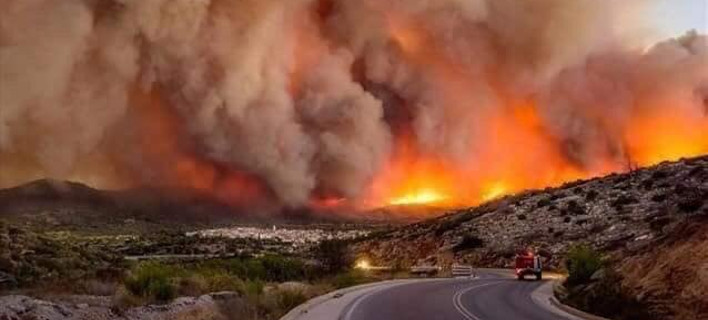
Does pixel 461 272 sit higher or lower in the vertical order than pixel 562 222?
lower

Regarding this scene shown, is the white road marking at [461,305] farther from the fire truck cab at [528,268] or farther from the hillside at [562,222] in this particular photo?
the hillside at [562,222]

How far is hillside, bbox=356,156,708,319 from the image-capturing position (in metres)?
51.0

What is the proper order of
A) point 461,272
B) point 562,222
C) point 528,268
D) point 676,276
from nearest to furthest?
point 676,276 < point 528,268 < point 461,272 < point 562,222

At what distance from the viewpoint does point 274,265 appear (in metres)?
39.0

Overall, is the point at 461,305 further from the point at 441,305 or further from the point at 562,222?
the point at 562,222

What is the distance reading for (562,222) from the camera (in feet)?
196

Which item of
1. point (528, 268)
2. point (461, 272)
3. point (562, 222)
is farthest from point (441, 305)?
point (562, 222)

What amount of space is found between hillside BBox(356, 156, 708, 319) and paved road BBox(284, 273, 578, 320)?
12.6 meters

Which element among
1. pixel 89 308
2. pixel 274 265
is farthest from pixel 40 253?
pixel 89 308

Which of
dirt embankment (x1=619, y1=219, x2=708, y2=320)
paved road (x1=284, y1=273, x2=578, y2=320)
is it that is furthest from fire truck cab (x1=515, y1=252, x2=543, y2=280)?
dirt embankment (x1=619, y1=219, x2=708, y2=320)

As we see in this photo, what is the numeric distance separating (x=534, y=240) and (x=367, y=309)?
4067cm

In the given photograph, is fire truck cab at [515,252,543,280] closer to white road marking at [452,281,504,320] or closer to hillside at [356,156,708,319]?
hillside at [356,156,708,319]

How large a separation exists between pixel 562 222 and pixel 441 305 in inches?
1585

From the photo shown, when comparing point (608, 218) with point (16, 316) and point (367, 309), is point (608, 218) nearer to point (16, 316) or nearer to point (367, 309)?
point (367, 309)
